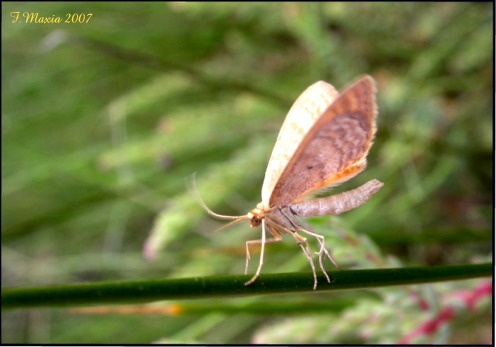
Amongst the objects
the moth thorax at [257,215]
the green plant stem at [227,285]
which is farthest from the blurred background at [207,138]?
the green plant stem at [227,285]

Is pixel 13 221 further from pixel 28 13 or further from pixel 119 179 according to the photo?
pixel 28 13

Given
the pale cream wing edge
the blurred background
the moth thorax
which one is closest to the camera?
the pale cream wing edge

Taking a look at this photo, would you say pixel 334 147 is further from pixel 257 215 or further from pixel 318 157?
pixel 257 215

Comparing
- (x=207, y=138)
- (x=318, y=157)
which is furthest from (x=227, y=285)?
(x=207, y=138)

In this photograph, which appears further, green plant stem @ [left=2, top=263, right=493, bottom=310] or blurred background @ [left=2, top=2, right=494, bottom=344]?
blurred background @ [left=2, top=2, right=494, bottom=344]

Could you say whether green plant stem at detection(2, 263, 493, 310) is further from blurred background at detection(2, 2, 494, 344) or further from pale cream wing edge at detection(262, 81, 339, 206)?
blurred background at detection(2, 2, 494, 344)

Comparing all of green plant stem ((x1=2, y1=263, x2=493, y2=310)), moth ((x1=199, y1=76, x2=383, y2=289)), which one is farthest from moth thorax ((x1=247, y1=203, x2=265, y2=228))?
green plant stem ((x1=2, y1=263, x2=493, y2=310))
